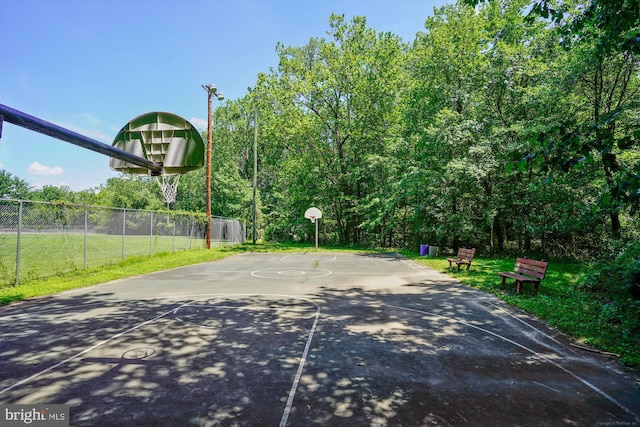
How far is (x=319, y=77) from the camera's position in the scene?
28.6 m

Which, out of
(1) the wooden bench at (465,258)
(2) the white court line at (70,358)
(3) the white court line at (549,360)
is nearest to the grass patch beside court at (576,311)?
(3) the white court line at (549,360)

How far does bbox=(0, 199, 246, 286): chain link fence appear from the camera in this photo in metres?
9.63

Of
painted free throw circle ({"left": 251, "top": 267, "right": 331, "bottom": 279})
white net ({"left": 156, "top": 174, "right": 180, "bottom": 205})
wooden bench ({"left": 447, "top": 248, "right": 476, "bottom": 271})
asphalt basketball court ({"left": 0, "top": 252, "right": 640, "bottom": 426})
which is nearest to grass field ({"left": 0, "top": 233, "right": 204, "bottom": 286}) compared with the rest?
white net ({"left": 156, "top": 174, "right": 180, "bottom": 205})

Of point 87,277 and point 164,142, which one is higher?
point 164,142

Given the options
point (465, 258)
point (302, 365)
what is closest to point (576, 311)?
point (302, 365)

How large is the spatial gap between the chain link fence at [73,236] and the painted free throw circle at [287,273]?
6.27 m

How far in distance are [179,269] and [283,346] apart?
10.2 m

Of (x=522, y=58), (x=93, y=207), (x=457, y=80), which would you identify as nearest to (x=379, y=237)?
(x=457, y=80)

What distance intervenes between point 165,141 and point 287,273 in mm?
6568

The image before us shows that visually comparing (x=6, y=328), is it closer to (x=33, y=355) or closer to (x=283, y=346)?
(x=33, y=355)

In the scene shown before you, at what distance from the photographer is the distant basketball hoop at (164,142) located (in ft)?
26.9

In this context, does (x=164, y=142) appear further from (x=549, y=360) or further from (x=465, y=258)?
(x=465, y=258)

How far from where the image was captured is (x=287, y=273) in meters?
12.8

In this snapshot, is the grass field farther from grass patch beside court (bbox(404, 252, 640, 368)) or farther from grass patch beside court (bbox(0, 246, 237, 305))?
grass patch beside court (bbox(404, 252, 640, 368))
